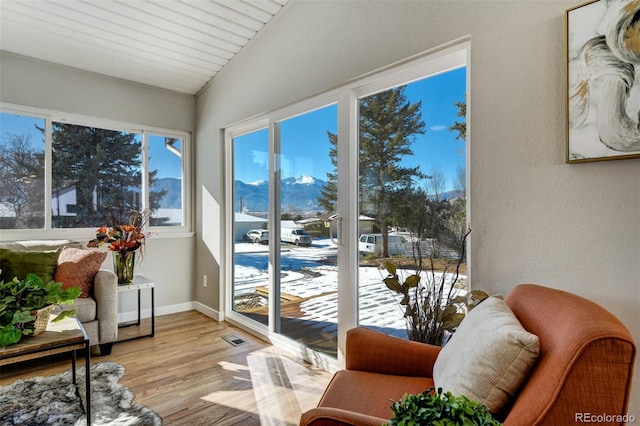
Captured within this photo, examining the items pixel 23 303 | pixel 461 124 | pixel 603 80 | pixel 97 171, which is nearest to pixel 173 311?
pixel 97 171

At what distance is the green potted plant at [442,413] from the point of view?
0.70 m

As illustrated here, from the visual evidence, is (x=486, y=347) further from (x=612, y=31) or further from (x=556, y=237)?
(x=612, y=31)

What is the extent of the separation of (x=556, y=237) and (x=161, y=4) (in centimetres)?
303

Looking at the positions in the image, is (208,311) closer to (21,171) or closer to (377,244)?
(21,171)

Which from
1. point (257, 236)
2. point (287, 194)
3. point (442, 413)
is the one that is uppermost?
point (287, 194)

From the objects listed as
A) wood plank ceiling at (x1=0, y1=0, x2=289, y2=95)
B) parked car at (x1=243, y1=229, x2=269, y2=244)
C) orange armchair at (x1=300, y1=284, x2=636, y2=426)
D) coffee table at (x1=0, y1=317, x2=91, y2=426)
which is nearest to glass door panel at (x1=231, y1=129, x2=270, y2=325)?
parked car at (x1=243, y1=229, x2=269, y2=244)

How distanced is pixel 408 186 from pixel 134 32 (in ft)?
8.63

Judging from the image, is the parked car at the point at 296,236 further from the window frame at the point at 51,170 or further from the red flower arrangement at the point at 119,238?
the window frame at the point at 51,170

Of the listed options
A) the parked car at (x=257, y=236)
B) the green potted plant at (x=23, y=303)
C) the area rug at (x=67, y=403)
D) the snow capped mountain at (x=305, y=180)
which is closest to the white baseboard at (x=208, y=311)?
the parked car at (x=257, y=236)

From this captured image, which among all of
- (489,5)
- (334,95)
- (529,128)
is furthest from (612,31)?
(334,95)

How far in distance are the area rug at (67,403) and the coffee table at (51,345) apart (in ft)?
0.85

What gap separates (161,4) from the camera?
266 centimetres

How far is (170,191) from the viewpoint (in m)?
4.04

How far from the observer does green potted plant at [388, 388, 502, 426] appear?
0.70 meters
